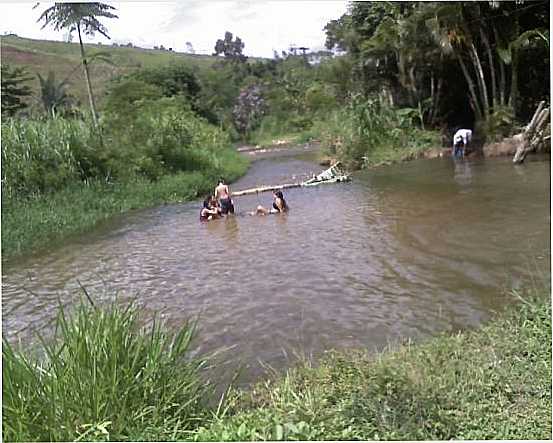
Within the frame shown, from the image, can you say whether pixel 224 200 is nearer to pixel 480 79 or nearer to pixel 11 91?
pixel 480 79

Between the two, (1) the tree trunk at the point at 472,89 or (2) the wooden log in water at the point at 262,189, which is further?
(1) the tree trunk at the point at 472,89

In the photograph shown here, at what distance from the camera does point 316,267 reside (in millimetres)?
8148

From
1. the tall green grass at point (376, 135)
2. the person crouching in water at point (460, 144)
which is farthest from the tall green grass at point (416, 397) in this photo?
the tall green grass at point (376, 135)

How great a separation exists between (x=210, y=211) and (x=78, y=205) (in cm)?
322

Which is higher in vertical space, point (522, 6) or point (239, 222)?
point (522, 6)

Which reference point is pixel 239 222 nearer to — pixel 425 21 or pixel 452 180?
pixel 452 180

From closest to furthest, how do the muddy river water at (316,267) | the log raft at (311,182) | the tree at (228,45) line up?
the tree at (228,45), the muddy river water at (316,267), the log raft at (311,182)

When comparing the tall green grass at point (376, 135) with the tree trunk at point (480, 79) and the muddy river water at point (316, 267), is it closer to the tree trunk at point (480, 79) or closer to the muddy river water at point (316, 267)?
the tree trunk at point (480, 79)

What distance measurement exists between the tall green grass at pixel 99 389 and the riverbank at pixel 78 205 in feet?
26.1

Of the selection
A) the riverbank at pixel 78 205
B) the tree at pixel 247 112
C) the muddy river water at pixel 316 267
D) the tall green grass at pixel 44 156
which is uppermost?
the tree at pixel 247 112

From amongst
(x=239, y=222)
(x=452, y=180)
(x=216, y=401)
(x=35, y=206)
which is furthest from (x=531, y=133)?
(x=216, y=401)

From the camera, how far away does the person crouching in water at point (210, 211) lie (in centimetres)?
1291

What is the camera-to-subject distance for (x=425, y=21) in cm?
1933

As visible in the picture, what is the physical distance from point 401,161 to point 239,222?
31.0 ft
